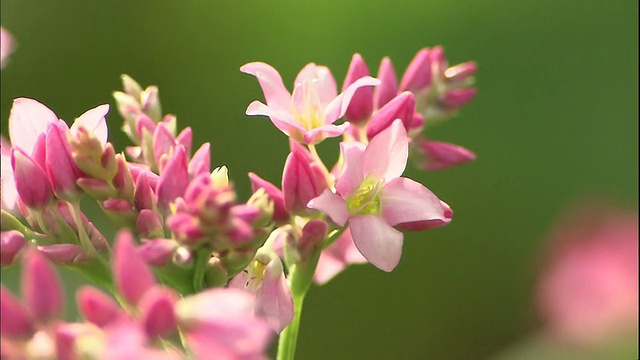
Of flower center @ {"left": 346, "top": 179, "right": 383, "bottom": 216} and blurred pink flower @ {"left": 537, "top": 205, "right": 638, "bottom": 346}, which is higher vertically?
flower center @ {"left": 346, "top": 179, "right": 383, "bottom": 216}

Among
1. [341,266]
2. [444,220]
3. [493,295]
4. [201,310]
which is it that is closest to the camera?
[201,310]

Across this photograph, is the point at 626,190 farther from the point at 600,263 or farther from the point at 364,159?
the point at 364,159

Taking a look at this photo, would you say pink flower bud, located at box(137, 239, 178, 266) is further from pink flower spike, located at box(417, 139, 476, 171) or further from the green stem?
pink flower spike, located at box(417, 139, 476, 171)

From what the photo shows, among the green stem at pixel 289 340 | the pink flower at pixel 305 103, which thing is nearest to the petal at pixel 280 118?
the pink flower at pixel 305 103

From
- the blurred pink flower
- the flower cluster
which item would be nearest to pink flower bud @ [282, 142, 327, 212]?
the flower cluster

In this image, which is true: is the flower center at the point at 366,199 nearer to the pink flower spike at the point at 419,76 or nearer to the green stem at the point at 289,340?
the green stem at the point at 289,340

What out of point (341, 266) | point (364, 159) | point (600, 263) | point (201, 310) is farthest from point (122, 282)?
point (600, 263)

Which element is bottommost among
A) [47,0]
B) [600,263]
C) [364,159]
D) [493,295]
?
[493,295]
